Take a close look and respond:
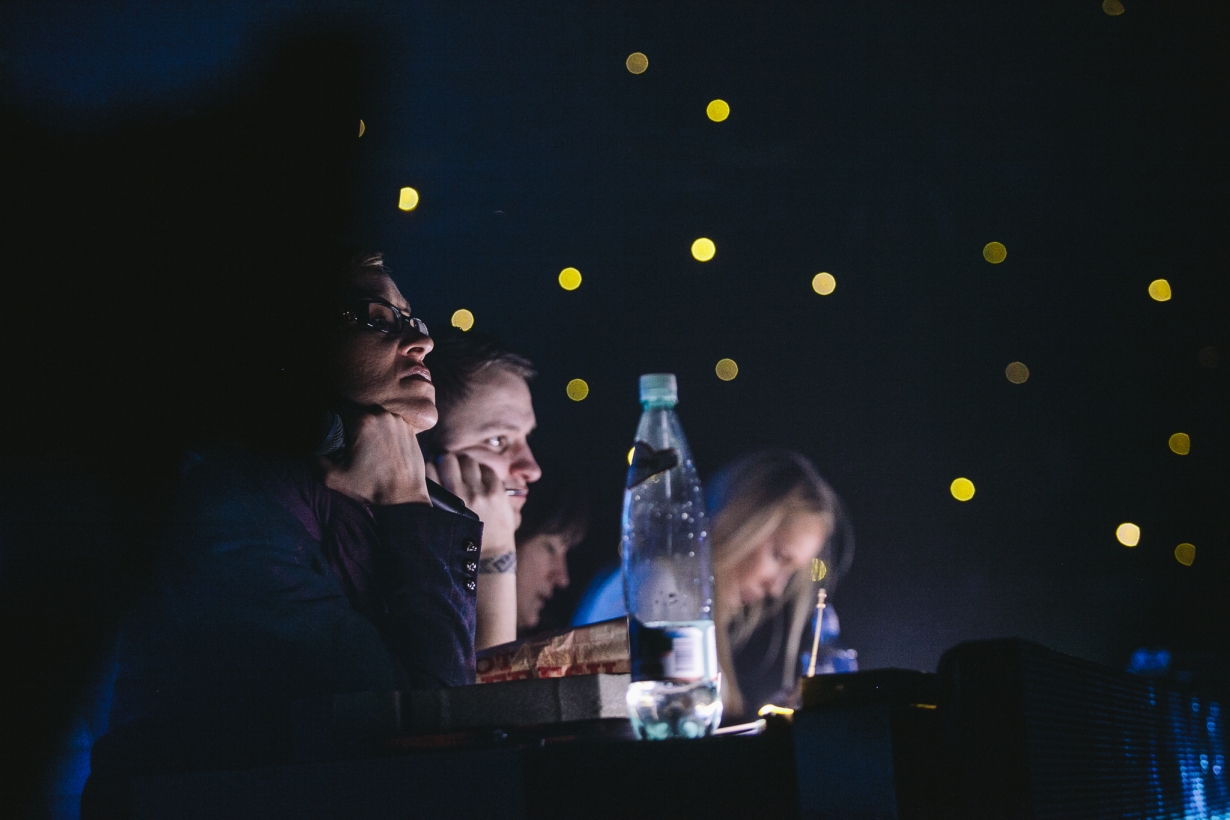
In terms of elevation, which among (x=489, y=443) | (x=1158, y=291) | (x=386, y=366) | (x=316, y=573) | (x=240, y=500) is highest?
(x=1158, y=291)

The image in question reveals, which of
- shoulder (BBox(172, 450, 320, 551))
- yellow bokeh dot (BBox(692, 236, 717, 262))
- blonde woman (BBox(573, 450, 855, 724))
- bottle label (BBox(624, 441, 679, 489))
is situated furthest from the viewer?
yellow bokeh dot (BBox(692, 236, 717, 262))

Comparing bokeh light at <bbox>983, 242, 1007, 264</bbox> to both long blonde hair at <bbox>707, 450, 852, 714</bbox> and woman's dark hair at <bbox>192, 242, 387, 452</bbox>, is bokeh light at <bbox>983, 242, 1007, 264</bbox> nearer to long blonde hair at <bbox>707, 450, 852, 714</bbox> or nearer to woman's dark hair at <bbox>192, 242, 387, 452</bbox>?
long blonde hair at <bbox>707, 450, 852, 714</bbox>

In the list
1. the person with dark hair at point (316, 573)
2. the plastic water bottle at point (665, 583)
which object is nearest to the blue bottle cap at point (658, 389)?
the plastic water bottle at point (665, 583)

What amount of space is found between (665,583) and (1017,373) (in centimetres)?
135

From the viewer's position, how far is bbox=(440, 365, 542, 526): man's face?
1946 mm

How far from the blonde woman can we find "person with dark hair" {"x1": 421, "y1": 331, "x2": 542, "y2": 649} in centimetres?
20

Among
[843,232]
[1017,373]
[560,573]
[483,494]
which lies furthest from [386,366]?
[1017,373]

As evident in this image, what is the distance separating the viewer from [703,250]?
2.17 meters

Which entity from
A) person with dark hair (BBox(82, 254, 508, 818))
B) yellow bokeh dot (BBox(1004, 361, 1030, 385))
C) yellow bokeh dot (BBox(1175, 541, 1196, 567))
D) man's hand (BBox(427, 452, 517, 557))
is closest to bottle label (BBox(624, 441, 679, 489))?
person with dark hair (BBox(82, 254, 508, 818))

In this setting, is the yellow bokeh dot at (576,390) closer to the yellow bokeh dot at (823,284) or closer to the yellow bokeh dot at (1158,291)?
the yellow bokeh dot at (823,284)

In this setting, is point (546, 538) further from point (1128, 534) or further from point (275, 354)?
point (1128, 534)

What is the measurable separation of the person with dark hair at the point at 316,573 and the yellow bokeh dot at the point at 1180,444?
146cm

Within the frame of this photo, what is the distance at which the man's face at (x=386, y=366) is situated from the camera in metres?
1.81

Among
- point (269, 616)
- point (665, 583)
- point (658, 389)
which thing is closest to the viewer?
point (658, 389)
